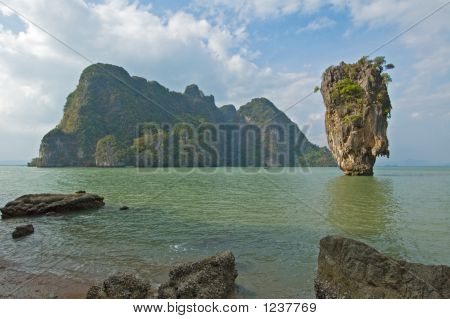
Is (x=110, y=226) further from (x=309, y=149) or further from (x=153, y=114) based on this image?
(x=309, y=149)

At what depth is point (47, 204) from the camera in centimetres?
1827

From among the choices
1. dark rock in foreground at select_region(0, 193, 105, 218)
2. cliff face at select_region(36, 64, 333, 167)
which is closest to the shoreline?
dark rock in foreground at select_region(0, 193, 105, 218)

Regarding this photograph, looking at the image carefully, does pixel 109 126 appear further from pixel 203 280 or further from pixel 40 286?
pixel 203 280

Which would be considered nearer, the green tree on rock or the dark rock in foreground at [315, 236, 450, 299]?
the dark rock in foreground at [315, 236, 450, 299]

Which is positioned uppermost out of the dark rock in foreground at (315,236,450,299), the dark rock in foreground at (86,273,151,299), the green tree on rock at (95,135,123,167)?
the green tree on rock at (95,135,123,167)

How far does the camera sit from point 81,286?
7.37 meters

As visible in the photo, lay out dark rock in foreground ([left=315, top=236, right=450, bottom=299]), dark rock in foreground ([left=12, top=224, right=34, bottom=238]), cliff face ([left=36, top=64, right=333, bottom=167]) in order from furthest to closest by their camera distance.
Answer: cliff face ([left=36, top=64, right=333, bottom=167]), dark rock in foreground ([left=12, top=224, right=34, bottom=238]), dark rock in foreground ([left=315, top=236, right=450, bottom=299])

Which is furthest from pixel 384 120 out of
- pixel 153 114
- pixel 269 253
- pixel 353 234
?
pixel 153 114

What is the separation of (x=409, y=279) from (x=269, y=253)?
15.2ft

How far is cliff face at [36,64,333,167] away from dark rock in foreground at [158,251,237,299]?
118 m

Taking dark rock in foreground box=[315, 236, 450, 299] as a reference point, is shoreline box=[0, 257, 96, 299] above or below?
below

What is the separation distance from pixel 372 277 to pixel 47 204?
1818 cm

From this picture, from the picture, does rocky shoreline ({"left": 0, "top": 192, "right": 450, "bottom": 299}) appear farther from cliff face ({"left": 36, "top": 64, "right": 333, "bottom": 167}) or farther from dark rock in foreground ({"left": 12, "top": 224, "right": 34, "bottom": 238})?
cliff face ({"left": 36, "top": 64, "right": 333, "bottom": 167})

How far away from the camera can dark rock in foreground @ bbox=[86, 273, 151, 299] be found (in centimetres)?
609
